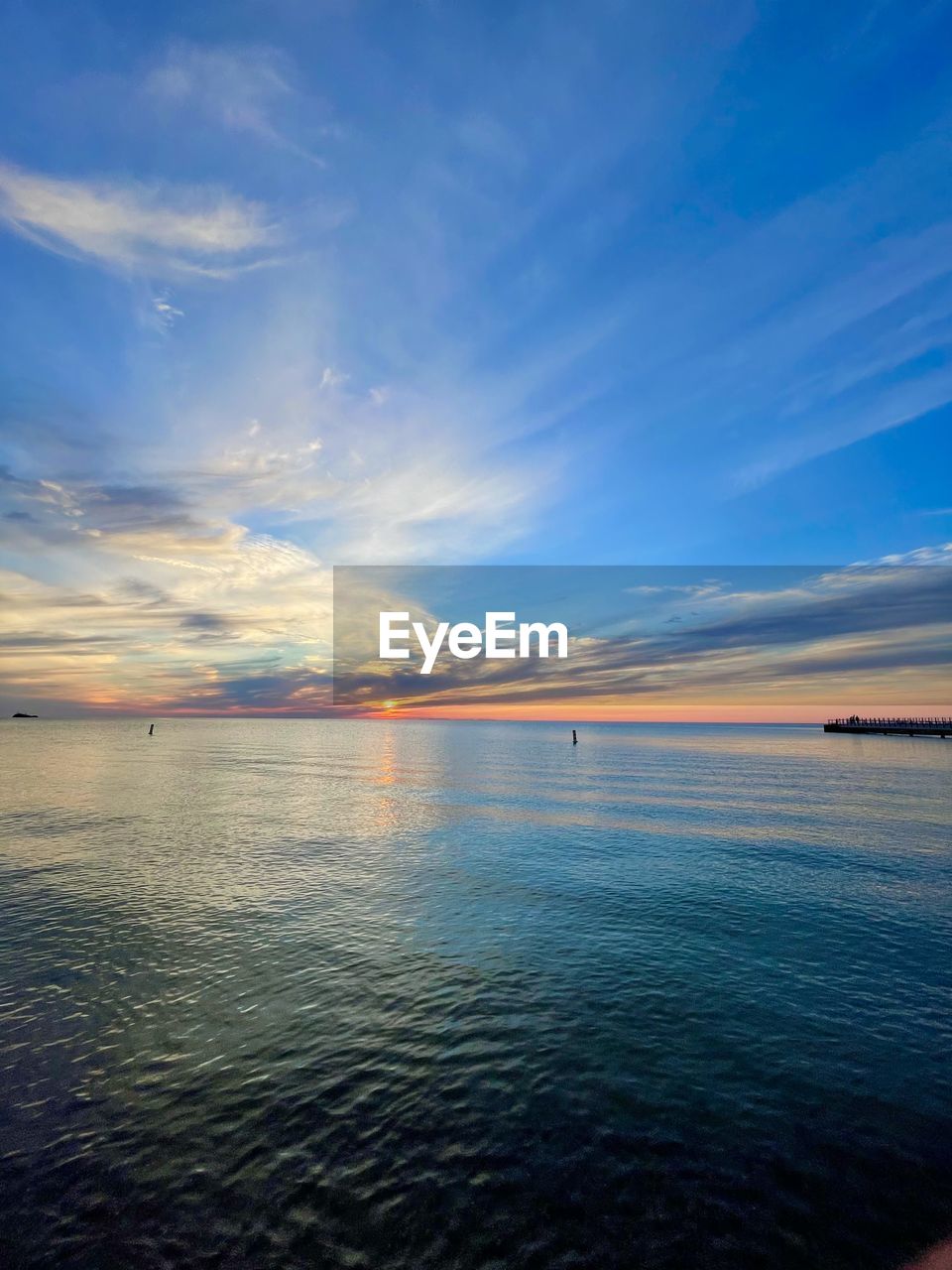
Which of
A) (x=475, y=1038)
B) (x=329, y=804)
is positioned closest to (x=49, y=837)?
(x=329, y=804)

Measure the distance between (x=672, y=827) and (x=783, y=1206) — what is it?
36926 millimetres

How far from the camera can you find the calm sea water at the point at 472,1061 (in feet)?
29.6

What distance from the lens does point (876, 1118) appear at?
37.7 ft

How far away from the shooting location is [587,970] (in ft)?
60.8

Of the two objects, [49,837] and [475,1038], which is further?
[49,837]

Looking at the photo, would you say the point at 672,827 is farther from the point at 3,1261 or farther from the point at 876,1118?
the point at 3,1261

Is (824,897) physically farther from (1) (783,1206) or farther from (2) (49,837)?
(2) (49,837)

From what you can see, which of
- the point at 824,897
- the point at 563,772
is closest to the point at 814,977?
the point at 824,897

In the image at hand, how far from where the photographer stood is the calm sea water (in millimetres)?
9016

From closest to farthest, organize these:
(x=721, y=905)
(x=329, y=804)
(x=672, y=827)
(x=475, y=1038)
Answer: (x=475, y=1038) < (x=721, y=905) < (x=672, y=827) < (x=329, y=804)

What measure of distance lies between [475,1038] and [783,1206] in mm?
7139

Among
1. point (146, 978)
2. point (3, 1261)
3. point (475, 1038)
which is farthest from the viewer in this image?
point (146, 978)

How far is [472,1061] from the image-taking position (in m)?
13.4

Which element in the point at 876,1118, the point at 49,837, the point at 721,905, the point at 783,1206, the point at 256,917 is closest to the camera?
the point at 783,1206
